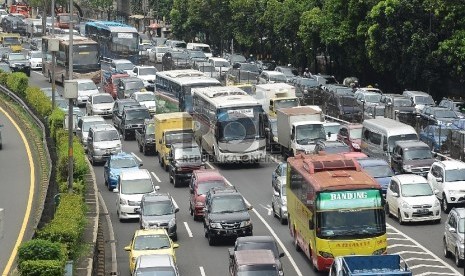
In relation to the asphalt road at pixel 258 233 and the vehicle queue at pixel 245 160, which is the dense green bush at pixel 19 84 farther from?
the asphalt road at pixel 258 233

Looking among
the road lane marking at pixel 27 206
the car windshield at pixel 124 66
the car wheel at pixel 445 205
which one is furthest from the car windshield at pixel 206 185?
the car windshield at pixel 124 66

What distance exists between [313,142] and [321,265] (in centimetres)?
2209

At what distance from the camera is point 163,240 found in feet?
121

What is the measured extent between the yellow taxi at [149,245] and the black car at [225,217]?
3.51 metres

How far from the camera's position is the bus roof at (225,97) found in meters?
56.3

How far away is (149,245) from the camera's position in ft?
120

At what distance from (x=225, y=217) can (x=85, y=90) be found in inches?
1592

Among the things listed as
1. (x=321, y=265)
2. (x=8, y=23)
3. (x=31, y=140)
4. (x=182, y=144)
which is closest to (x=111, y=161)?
(x=182, y=144)

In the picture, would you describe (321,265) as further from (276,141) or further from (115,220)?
(276,141)

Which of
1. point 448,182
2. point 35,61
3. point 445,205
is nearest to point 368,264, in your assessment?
point 445,205

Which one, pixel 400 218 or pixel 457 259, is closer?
pixel 457 259

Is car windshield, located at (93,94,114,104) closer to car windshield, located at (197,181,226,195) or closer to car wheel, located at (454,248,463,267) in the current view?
car windshield, located at (197,181,226,195)

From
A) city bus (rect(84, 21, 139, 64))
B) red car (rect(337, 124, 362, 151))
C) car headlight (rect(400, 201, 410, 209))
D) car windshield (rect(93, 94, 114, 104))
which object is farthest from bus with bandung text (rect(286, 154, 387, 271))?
city bus (rect(84, 21, 139, 64))

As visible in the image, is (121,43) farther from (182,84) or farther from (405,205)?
(405,205)
